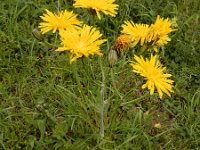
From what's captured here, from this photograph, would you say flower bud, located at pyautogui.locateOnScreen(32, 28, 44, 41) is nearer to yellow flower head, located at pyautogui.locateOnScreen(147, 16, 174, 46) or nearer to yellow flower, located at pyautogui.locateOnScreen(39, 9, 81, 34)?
yellow flower, located at pyautogui.locateOnScreen(39, 9, 81, 34)

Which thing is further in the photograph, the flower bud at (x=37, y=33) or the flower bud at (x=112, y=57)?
the flower bud at (x=37, y=33)

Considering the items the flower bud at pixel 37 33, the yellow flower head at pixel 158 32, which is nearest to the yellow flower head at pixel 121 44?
the yellow flower head at pixel 158 32

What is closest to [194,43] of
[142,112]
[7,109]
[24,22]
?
[142,112]

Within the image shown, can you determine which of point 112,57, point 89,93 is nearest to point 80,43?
point 112,57

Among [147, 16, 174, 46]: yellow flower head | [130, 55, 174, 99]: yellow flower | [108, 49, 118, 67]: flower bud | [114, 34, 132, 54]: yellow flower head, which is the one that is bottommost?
[130, 55, 174, 99]: yellow flower

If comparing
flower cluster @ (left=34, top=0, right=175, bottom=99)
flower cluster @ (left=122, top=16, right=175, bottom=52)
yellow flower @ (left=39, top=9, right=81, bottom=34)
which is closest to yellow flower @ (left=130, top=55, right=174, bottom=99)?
flower cluster @ (left=34, top=0, right=175, bottom=99)

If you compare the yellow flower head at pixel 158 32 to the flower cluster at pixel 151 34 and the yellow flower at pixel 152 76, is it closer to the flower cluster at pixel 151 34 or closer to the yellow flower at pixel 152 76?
the flower cluster at pixel 151 34

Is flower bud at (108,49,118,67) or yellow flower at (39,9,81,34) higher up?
yellow flower at (39,9,81,34)
